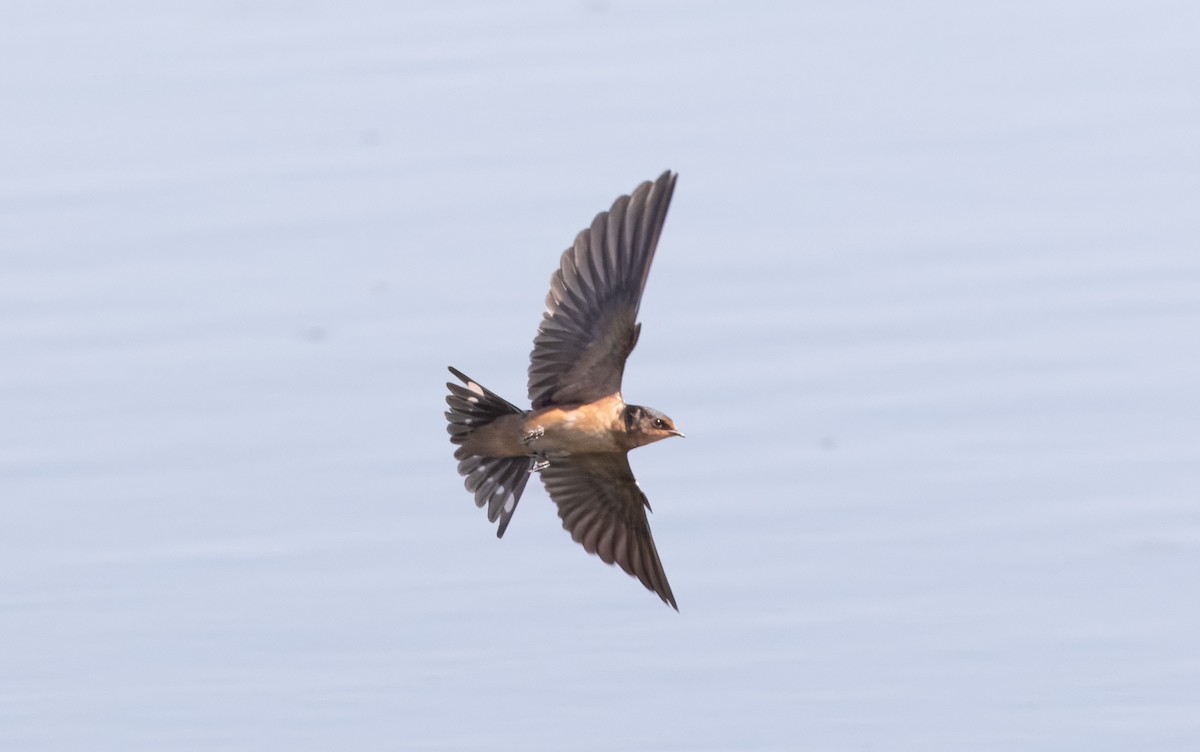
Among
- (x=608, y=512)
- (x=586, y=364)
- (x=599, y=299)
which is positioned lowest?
(x=608, y=512)

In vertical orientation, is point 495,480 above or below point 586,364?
below

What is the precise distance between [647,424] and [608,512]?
2.02 ft

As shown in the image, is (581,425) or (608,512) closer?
(581,425)

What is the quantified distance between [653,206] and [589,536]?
46.3 inches

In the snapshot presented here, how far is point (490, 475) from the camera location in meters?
7.54

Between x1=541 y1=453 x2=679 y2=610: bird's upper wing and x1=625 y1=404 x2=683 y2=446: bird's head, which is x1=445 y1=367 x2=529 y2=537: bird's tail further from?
x1=625 y1=404 x2=683 y2=446: bird's head

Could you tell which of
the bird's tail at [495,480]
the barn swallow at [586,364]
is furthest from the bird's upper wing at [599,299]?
the bird's tail at [495,480]

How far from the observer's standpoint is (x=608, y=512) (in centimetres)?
755

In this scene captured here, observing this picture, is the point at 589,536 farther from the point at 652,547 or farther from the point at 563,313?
the point at 563,313

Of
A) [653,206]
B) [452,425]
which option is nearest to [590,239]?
[653,206]

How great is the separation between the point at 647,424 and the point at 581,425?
19 centimetres

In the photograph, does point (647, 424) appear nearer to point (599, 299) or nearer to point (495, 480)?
point (599, 299)

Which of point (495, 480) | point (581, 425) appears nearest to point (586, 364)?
point (581, 425)

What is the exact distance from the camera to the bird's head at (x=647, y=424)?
23.0 ft
